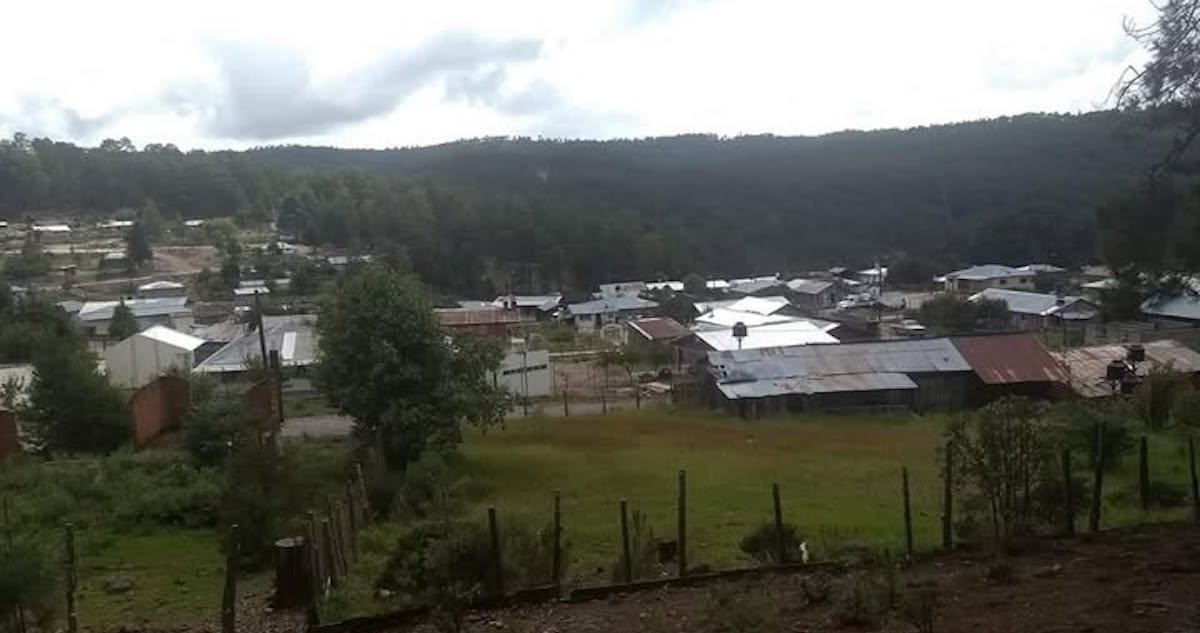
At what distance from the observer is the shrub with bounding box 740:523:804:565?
38.9 ft

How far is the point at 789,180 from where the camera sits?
425ft

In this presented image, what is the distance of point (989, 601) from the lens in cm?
884

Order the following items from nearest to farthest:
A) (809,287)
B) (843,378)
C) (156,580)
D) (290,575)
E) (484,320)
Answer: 1. (290,575)
2. (156,580)
3. (843,378)
4. (484,320)
5. (809,287)

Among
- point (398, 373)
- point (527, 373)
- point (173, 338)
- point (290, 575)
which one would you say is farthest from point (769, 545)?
point (173, 338)

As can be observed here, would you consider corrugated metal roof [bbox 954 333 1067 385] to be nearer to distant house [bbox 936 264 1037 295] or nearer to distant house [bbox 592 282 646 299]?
distant house [bbox 936 264 1037 295]

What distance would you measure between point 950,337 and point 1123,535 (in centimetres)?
2772

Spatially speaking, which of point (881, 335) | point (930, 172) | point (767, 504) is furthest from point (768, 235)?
point (767, 504)

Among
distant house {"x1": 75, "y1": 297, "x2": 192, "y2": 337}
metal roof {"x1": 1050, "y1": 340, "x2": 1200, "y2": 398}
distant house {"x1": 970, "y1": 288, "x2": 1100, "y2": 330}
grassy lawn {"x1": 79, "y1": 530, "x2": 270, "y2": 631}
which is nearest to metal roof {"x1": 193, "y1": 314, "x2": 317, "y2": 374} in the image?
distant house {"x1": 75, "y1": 297, "x2": 192, "y2": 337}

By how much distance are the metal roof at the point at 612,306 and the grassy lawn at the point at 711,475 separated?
39892 millimetres

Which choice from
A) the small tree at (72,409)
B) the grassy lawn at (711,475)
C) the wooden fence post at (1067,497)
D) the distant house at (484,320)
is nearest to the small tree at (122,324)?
the distant house at (484,320)

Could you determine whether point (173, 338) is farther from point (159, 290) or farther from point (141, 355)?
point (159, 290)

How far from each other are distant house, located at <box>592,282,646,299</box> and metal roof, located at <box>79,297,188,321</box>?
31.5m

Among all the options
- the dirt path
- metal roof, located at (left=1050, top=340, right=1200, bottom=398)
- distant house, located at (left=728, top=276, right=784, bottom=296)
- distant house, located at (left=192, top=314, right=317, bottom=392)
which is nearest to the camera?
the dirt path

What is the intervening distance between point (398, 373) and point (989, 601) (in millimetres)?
16130
